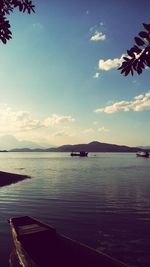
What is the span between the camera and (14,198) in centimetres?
3127

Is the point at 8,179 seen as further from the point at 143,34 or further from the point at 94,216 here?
the point at 143,34

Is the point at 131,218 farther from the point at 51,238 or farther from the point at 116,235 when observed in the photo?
the point at 51,238

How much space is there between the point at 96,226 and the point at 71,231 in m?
2.12

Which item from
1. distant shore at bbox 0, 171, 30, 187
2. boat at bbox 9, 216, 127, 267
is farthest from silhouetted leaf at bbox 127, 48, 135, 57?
distant shore at bbox 0, 171, 30, 187

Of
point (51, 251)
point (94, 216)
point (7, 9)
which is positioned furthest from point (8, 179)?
point (7, 9)

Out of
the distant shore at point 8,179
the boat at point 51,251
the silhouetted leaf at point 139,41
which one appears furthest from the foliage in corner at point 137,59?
the distant shore at point 8,179

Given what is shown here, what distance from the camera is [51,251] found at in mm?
12328

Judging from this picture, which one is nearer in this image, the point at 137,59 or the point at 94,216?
the point at 137,59

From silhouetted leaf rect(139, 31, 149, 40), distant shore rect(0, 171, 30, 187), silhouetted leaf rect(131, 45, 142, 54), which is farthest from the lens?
distant shore rect(0, 171, 30, 187)

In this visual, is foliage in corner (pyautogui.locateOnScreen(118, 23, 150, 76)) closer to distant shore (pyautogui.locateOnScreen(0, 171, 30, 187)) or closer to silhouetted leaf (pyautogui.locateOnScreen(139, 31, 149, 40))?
silhouetted leaf (pyautogui.locateOnScreen(139, 31, 149, 40))

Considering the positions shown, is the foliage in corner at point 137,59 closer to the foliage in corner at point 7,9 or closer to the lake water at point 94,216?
the foliage in corner at point 7,9

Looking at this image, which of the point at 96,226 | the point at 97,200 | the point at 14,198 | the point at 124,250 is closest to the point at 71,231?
the point at 96,226

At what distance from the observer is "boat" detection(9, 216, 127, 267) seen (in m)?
10.5

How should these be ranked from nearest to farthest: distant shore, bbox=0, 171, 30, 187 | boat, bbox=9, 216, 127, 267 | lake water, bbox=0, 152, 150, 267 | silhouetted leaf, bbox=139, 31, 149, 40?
silhouetted leaf, bbox=139, 31, 149, 40 < boat, bbox=9, 216, 127, 267 < lake water, bbox=0, 152, 150, 267 < distant shore, bbox=0, 171, 30, 187
